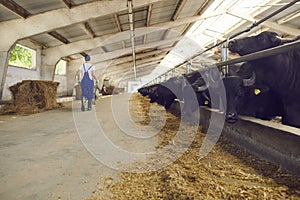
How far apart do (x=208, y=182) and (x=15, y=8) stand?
7.30 m

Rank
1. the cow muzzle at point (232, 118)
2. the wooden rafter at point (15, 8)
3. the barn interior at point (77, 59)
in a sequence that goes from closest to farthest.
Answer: the barn interior at point (77, 59)
the cow muzzle at point (232, 118)
the wooden rafter at point (15, 8)

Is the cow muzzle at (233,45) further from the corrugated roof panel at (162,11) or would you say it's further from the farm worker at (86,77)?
the corrugated roof panel at (162,11)

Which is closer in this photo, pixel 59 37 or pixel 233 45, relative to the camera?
pixel 233 45

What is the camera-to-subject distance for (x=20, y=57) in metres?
10.1

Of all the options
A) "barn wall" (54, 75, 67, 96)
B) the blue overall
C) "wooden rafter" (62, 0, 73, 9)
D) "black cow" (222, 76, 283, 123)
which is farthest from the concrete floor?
"barn wall" (54, 75, 67, 96)

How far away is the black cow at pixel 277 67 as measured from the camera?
3276 mm

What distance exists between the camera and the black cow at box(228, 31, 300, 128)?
10.7ft

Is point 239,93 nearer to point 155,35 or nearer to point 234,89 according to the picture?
point 234,89

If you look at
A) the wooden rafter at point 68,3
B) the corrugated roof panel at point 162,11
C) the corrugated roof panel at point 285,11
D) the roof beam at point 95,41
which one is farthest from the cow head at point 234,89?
the roof beam at point 95,41

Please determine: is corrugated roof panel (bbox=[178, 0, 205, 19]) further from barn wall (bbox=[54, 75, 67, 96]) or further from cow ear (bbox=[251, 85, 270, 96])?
barn wall (bbox=[54, 75, 67, 96])

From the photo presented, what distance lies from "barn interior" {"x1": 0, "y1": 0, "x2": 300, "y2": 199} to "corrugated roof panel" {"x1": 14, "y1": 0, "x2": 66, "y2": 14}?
0.09ft

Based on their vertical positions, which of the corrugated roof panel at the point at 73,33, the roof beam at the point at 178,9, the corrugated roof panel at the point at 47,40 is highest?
the roof beam at the point at 178,9

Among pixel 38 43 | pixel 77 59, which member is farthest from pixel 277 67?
pixel 77 59

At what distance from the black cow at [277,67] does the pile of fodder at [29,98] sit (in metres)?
6.42
